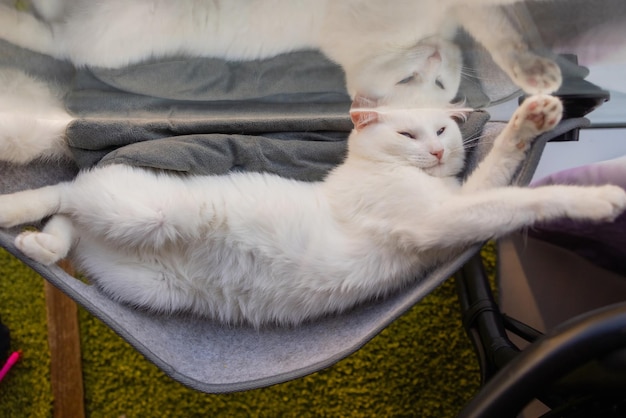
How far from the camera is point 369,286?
1.00 meters

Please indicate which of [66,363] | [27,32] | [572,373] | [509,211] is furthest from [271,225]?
[66,363]

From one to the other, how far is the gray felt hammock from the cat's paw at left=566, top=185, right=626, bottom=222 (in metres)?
Result: 0.10

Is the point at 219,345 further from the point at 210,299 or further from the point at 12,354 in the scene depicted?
the point at 12,354

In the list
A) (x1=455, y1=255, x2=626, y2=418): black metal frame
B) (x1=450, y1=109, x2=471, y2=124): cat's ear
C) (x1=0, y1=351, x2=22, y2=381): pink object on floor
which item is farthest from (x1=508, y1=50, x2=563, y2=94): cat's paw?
(x1=0, y1=351, x2=22, y2=381): pink object on floor

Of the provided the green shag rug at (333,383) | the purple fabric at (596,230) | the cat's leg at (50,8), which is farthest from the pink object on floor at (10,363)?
the purple fabric at (596,230)

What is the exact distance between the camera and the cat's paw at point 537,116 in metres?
0.82

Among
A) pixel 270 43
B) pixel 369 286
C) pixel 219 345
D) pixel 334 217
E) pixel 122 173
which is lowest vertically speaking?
pixel 219 345

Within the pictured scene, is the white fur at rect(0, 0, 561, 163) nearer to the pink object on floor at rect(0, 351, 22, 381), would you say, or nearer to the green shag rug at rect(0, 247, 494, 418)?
the green shag rug at rect(0, 247, 494, 418)

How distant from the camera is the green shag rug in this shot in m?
1.55

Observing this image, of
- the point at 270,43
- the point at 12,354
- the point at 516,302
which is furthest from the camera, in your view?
the point at 12,354

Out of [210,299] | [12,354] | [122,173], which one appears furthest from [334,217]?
[12,354]

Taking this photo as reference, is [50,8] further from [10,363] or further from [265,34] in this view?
[10,363]

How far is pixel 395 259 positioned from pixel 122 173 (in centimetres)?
53

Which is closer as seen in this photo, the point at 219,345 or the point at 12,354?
the point at 219,345
